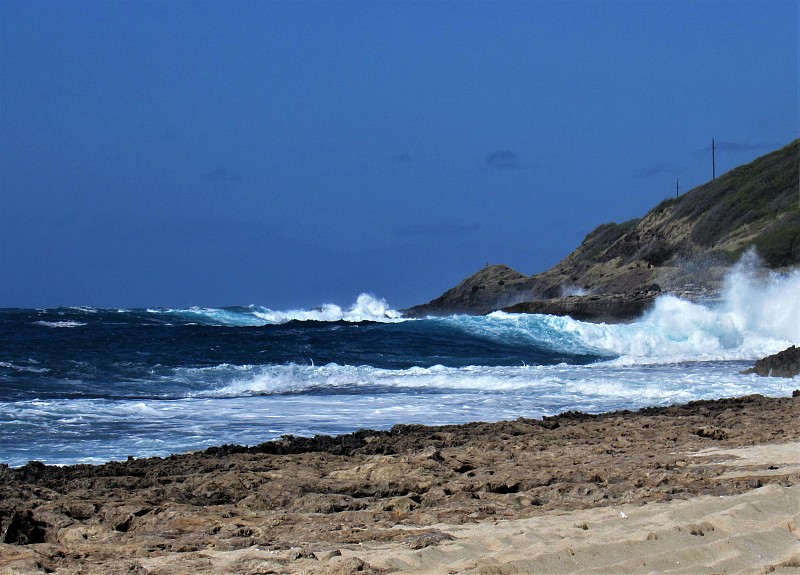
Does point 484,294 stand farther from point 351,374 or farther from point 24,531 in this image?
point 24,531

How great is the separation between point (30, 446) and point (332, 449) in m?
3.67

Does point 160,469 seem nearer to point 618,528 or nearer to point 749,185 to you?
point 618,528

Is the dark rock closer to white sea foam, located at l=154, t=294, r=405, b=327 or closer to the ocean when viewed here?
the ocean

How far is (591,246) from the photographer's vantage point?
71.5m

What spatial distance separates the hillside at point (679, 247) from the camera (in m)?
47.9

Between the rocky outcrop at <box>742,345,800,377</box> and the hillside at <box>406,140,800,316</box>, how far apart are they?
80.7 feet

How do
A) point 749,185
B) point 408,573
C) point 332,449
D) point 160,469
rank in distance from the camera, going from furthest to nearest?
1. point 749,185
2. point 332,449
3. point 160,469
4. point 408,573

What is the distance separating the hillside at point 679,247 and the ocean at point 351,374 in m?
10.8

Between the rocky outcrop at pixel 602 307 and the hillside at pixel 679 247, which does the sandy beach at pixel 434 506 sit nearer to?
the rocky outcrop at pixel 602 307

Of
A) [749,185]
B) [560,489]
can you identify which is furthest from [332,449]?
[749,185]

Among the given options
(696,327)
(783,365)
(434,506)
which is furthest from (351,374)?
(696,327)

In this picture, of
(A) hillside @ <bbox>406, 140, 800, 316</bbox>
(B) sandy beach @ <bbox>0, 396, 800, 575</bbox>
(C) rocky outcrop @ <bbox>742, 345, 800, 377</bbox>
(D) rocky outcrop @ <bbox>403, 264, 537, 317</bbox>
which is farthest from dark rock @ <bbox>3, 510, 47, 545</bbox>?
(D) rocky outcrop @ <bbox>403, 264, 537, 317</bbox>

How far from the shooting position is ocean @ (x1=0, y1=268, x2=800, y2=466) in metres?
11.4

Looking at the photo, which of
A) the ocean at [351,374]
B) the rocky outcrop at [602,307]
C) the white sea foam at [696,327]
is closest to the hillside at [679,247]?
the rocky outcrop at [602,307]
